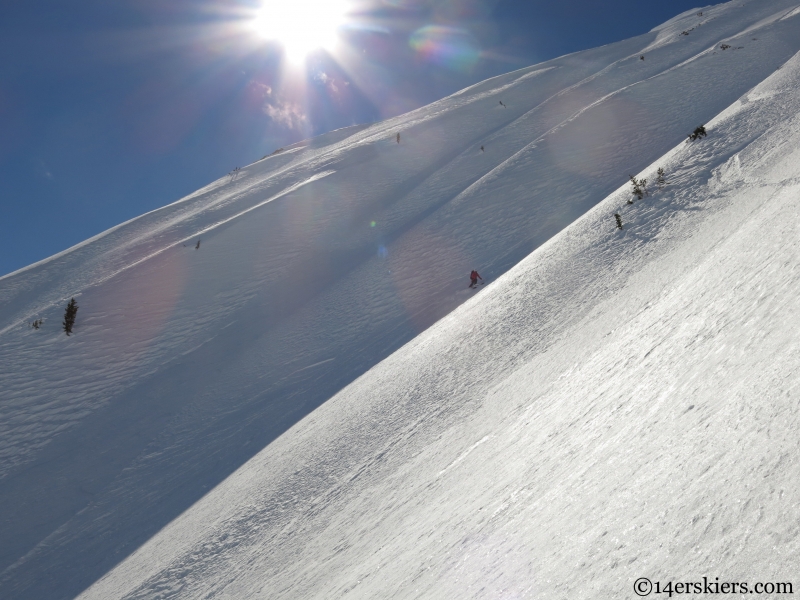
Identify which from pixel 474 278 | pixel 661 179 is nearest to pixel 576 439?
pixel 661 179

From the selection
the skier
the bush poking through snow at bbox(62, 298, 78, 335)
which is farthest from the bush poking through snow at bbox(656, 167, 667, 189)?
the bush poking through snow at bbox(62, 298, 78, 335)

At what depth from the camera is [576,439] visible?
2.20m

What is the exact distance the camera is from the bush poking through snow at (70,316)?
10109mm

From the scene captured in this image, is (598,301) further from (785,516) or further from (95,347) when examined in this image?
(95,347)

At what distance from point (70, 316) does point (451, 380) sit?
9336 millimetres

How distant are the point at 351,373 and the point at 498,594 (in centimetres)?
579

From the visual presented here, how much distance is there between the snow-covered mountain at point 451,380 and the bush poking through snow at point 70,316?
0.30 meters

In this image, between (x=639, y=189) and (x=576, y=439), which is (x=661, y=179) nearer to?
(x=639, y=189)

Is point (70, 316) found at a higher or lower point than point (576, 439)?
higher

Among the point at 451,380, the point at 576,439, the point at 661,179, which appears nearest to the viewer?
the point at 576,439

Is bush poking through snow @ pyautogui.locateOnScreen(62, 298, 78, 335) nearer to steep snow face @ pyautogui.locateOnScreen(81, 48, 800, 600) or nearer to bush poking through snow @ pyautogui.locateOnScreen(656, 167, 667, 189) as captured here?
steep snow face @ pyautogui.locateOnScreen(81, 48, 800, 600)

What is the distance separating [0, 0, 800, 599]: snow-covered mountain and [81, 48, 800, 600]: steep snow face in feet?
0.05

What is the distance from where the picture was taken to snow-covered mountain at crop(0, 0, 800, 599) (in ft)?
4.97

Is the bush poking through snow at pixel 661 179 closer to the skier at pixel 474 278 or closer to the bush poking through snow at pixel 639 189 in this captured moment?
the bush poking through snow at pixel 639 189
